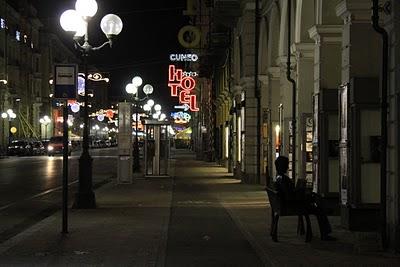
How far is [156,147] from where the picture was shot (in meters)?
34.0

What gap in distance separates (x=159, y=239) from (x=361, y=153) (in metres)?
4.06

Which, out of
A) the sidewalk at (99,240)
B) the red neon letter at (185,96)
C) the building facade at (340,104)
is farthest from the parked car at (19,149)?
the sidewalk at (99,240)

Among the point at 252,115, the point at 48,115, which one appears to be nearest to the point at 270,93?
the point at 252,115

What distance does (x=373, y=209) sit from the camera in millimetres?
13531

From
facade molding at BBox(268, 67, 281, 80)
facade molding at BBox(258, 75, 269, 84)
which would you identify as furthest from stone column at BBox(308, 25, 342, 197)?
facade molding at BBox(258, 75, 269, 84)

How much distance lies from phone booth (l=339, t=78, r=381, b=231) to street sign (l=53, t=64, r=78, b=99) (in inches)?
197

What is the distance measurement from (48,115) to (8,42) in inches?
924

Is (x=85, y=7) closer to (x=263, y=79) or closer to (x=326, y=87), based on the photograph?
(x=326, y=87)

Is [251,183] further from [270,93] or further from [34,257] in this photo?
[34,257]

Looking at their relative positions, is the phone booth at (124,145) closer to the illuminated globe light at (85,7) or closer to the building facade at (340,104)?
the building facade at (340,104)

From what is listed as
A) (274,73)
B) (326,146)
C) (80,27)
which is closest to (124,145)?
(274,73)

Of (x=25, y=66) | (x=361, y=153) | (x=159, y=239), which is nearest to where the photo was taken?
(x=159, y=239)

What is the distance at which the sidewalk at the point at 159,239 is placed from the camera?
10.6 meters

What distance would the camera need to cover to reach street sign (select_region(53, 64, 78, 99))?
13695 millimetres
